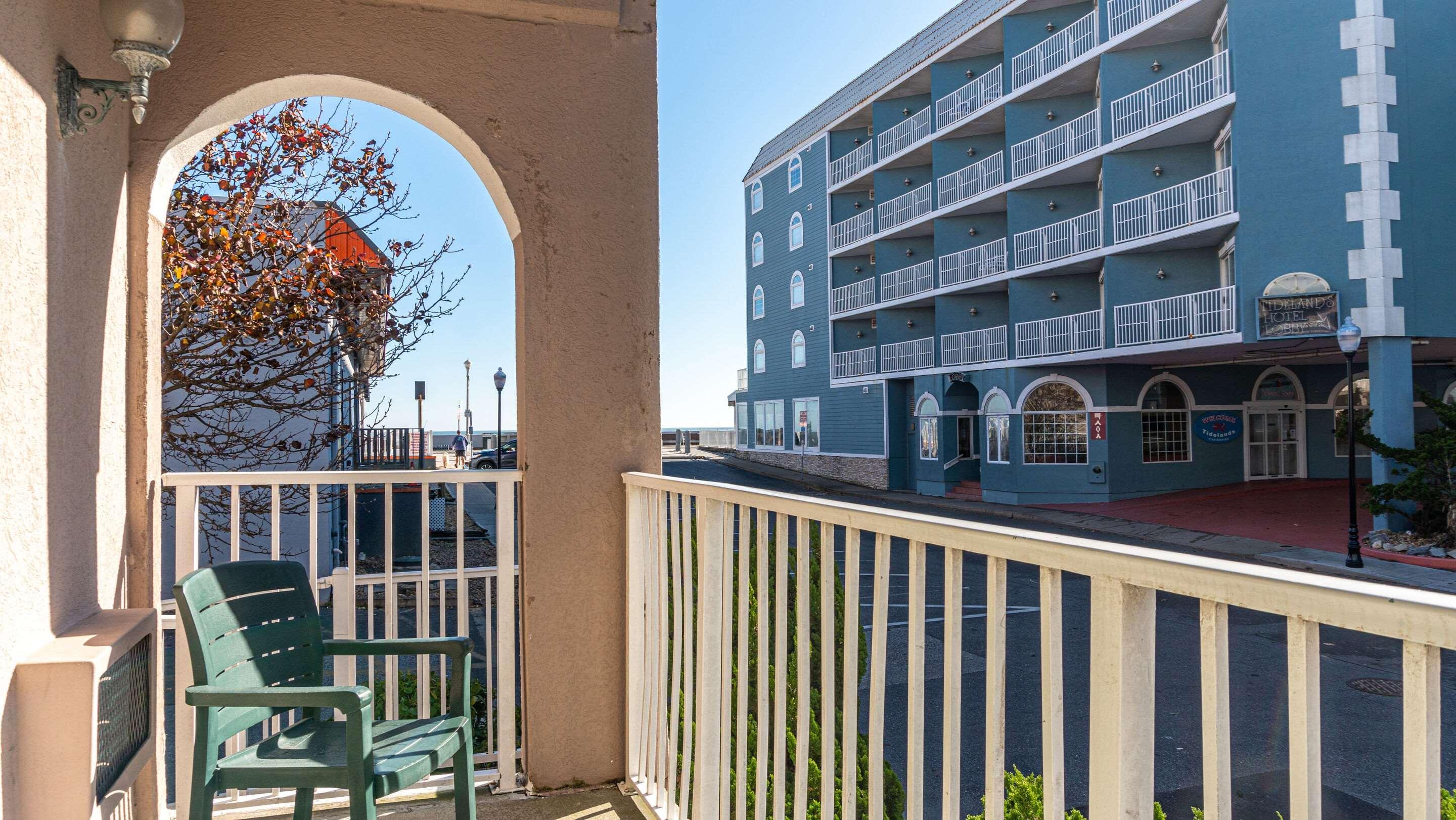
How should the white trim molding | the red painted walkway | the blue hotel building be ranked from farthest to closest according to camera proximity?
the red painted walkway, the blue hotel building, the white trim molding

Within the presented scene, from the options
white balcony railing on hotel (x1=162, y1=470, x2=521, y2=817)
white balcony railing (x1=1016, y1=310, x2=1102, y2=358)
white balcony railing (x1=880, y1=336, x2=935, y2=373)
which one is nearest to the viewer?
white balcony railing on hotel (x1=162, y1=470, x2=521, y2=817)

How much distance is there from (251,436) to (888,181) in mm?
21046

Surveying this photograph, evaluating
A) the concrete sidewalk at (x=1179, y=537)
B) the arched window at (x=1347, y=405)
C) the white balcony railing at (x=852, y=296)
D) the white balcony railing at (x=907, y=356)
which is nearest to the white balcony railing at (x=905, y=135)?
the white balcony railing at (x=852, y=296)

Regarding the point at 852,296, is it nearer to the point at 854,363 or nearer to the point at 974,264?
the point at 854,363

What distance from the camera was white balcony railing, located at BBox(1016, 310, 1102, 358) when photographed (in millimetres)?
17484


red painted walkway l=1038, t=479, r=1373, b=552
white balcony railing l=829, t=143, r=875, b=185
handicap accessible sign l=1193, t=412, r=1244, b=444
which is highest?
white balcony railing l=829, t=143, r=875, b=185

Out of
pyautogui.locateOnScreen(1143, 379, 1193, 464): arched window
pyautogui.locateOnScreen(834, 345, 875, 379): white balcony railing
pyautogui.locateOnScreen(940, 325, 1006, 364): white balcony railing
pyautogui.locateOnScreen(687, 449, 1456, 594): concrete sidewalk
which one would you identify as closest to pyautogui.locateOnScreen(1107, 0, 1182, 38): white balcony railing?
pyautogui.locateOnScreen(940, 325, 1006, 364): white balcony railing

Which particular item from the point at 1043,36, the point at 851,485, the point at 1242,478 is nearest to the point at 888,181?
the point at 1043,36

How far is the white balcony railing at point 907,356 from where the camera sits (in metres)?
22.5

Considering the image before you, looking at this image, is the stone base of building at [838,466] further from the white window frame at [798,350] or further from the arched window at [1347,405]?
the arched window at [1347,405]

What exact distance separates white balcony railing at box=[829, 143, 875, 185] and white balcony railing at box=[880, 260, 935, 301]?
3.24m

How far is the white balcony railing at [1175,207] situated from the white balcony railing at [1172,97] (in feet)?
4.21

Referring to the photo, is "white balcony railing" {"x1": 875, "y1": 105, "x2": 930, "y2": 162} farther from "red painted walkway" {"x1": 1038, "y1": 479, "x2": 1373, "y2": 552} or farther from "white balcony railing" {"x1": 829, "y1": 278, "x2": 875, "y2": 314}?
"red painted walkway" {"x1": 1038, "y1": 479, "x2": 1373, "y2": 552}

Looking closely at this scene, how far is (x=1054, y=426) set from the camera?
19250 mm
